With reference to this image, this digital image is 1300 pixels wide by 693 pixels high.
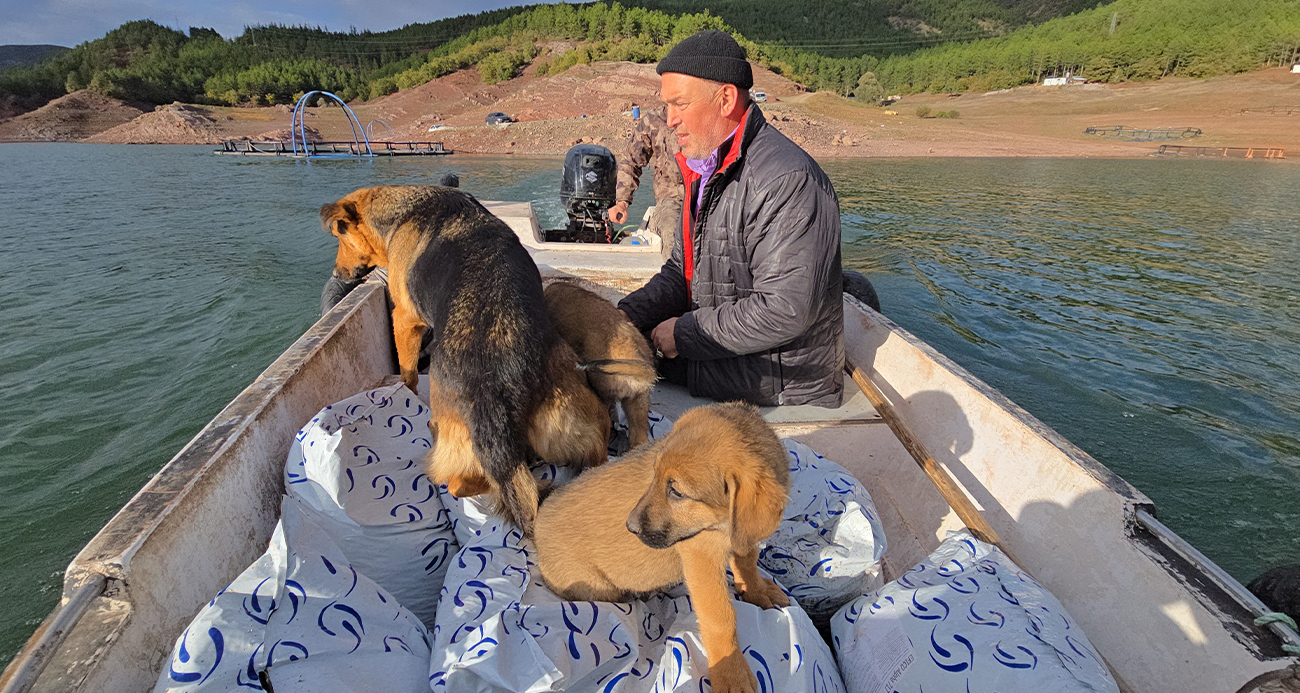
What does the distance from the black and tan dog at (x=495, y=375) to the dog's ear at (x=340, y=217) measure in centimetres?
72

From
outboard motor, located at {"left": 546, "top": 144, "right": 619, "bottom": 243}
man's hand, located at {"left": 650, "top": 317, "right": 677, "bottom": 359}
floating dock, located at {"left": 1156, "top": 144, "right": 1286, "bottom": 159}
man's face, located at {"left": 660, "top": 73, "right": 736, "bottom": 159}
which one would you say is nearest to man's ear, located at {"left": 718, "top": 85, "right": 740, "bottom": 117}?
man's face, located at {"left": 660, "top": 73, "right": 736, "bottom": 159}

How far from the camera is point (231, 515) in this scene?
2295 mm

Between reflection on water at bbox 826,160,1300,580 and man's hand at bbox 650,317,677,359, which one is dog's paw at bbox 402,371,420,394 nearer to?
man's hand at bbox 650,317,677,359

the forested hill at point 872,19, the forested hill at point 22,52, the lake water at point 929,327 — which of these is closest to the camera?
the lake water at point 929,327

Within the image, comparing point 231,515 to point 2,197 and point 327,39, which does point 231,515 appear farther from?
point 327,39

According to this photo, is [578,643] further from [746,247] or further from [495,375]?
[746,247]

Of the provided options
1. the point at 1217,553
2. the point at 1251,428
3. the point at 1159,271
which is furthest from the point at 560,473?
the point at 1159,271

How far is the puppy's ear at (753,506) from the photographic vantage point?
1788mm

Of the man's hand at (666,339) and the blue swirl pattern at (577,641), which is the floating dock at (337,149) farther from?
the blue swirl pattern at (577,641)

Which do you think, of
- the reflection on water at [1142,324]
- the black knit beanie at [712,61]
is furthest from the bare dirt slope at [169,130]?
the black knit beanie at [712,61]

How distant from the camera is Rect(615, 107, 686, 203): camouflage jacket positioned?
9.02m

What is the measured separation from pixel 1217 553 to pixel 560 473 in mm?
5558

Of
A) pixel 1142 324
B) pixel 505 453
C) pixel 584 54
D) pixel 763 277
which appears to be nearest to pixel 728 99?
pixel 763 277

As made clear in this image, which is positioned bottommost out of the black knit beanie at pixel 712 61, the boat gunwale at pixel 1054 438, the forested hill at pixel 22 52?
the boat gunwale at pixel 1054 438
